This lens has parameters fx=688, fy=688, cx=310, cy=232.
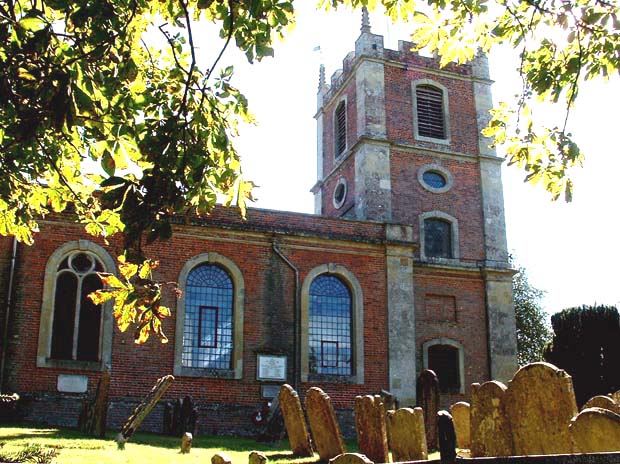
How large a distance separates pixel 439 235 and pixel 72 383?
14.6 m

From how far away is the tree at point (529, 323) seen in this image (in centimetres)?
4081

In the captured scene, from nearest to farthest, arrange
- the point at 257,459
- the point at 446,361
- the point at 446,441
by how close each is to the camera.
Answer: the point at 446,441 < the point at 257,459 < the point at 446,361

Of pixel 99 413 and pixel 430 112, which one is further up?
pixel 430 112

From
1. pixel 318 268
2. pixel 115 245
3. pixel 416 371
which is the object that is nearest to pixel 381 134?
pixel 318 268

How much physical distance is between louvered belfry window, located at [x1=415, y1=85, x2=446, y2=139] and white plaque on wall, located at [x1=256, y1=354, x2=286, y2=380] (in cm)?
1206

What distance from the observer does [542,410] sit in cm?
740

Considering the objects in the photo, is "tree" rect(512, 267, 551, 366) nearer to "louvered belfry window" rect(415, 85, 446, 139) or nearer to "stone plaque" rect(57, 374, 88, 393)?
"louvered belfry window" rect(415, 85, 446, 139)

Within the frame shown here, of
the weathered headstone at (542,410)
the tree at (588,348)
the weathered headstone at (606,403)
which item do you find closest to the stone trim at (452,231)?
the tree at (588,348)

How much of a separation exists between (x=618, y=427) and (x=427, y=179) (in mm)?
21419

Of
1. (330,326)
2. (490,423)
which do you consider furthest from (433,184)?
(490,423)

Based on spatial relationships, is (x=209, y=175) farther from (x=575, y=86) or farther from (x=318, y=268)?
(x=318, y=268)

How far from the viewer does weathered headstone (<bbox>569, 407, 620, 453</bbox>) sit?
6.44 meters

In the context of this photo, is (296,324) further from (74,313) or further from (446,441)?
(446,441)

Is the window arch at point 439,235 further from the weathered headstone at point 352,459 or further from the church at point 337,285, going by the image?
the weathered headstone at point 352,459
